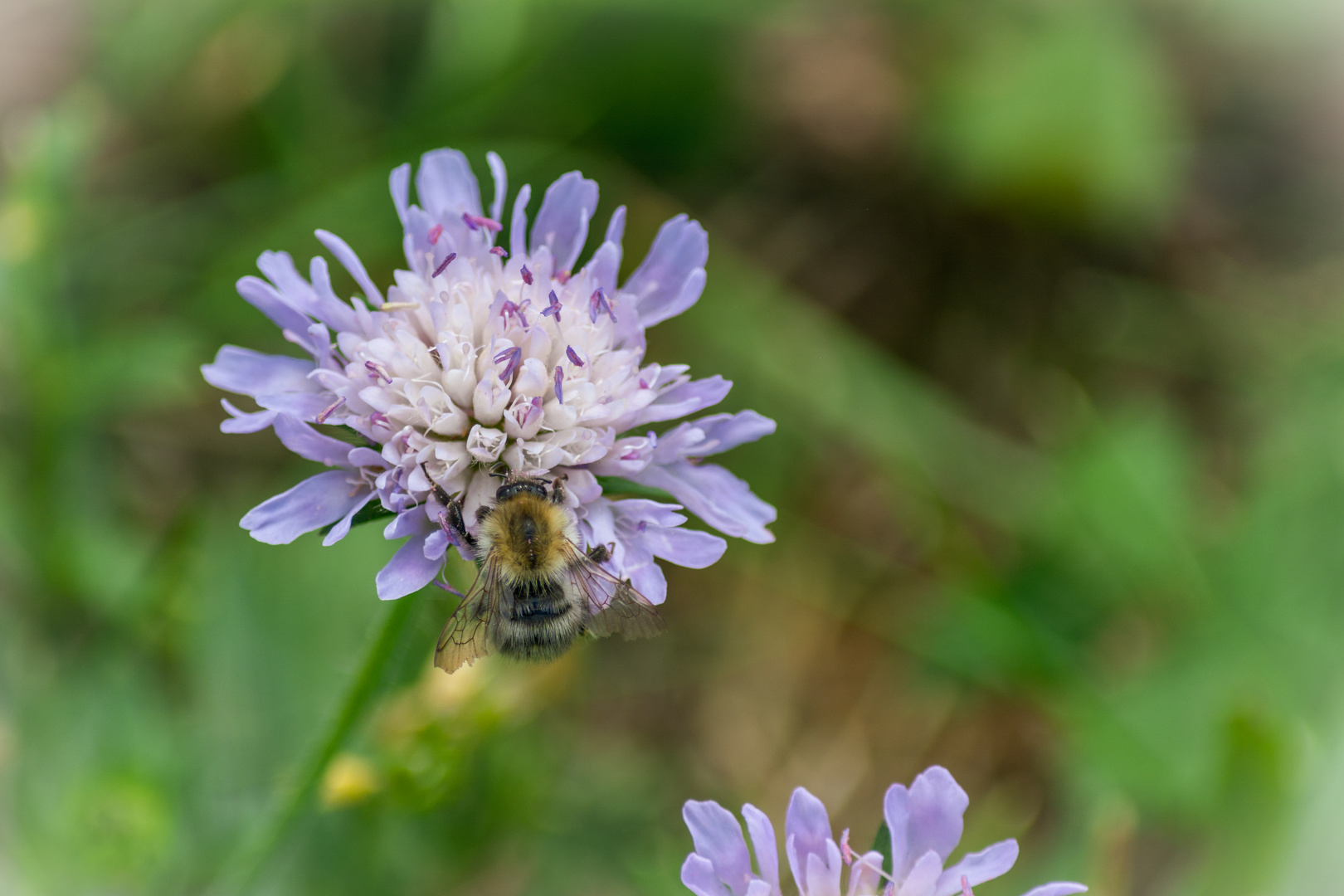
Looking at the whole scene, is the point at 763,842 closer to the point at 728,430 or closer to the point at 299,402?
the point at 728,430

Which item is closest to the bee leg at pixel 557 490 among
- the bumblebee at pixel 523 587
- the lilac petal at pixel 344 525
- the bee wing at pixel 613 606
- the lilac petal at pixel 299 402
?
the bumblebee at pixel 523 587

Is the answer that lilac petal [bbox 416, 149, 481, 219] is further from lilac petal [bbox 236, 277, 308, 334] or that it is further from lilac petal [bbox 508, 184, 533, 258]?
lilac petal [bbox 236, 277, 308, 334]

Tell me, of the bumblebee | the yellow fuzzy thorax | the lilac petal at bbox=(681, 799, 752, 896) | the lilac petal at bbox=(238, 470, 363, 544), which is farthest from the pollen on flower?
the lilac petal at bbox=(681, 799, 752, 896)

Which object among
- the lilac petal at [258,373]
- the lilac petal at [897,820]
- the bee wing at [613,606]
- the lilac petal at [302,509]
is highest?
the lilac petal at [258,373]

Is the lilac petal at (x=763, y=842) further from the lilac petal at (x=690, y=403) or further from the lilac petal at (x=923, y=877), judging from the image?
the lilac petal at (x=690, y=403)

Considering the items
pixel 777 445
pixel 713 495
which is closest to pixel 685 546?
pixel 713 495

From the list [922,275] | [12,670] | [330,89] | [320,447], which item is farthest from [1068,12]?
[12,670]
